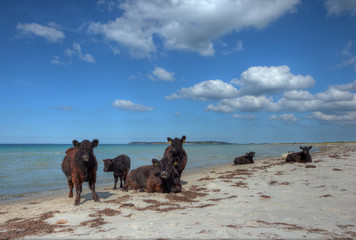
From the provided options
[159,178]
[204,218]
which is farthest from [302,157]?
[204,218]

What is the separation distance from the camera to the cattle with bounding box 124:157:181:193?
1031 centimetres

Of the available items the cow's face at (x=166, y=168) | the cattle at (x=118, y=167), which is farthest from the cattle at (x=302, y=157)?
the cattle at (x=118, y=167)

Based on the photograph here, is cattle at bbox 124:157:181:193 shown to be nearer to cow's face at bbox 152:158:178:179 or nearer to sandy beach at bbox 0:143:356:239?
cow's face at bbox 152:158:178:179

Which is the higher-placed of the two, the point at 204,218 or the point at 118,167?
the point at 118,167

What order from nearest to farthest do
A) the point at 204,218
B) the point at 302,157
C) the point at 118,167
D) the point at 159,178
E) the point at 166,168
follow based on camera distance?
the point at 204,218, the point at 166,168, the point at 159,178, the point at 118,167, the point at 302,157

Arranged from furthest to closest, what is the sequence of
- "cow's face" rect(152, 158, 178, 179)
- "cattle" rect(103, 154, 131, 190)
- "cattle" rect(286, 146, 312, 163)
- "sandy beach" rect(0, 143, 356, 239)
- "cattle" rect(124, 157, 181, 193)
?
"cattle" rect(286, 146, 312, 163), "cattle" rect(103, 154, 131, 190), "cattle" rect(124, 157, 181, 193), "cow's face" rect(152, 158, 178, 179), "sandy beach" rect(0, 143, 356, 239)

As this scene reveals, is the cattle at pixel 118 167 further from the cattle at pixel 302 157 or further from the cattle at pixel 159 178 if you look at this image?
the cattle at pixel 302 157

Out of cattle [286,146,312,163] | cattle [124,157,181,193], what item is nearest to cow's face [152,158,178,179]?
cattle [124,157,181,193]

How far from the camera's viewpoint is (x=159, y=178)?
420 inches

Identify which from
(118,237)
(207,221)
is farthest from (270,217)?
(118,237)

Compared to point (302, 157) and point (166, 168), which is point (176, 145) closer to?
point (166, 168)

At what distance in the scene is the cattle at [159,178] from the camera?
10.3 m

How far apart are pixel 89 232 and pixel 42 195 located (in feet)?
28.0

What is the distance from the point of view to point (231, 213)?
6387 mm
